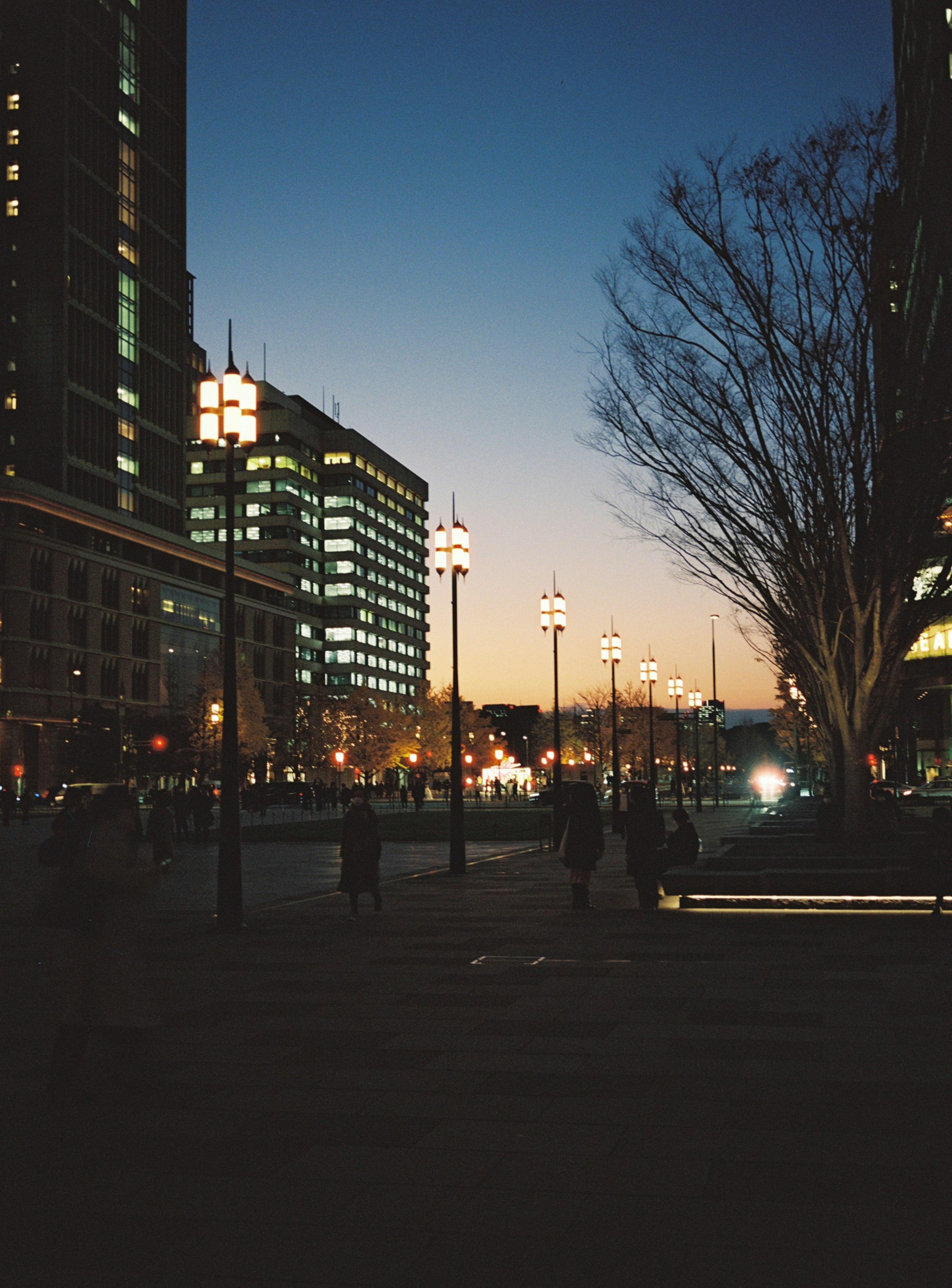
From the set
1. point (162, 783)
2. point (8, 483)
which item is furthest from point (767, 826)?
point (162, 783)

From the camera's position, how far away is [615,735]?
42219mm

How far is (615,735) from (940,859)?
25.9m

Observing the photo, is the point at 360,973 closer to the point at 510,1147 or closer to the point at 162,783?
the point at 510,1147

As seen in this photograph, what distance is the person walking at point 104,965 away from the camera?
7367 millimetres

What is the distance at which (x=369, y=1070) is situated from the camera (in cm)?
812

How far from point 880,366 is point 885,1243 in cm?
1749

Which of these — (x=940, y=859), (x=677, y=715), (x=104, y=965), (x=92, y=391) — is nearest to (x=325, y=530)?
(x=92, y=391)

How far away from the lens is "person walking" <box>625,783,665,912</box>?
18.0 meters

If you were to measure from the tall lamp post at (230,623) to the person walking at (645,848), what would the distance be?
5537 millimetres

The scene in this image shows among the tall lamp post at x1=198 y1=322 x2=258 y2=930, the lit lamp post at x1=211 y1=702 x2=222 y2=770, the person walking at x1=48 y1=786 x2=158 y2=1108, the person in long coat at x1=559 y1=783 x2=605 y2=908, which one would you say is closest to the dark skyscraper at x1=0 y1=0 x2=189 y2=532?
the lit lamp post at x1=211 y1=702 x2=222 y2=770

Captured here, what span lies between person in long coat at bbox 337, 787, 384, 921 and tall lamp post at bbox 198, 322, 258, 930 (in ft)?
4.93

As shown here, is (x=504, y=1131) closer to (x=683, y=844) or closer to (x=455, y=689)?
(x=683, y=844)

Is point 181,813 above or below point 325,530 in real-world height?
below

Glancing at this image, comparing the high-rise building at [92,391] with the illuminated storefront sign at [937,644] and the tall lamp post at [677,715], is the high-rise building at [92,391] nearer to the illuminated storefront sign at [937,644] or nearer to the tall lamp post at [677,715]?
the tall lamp post at [677,715]
